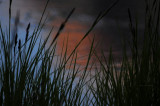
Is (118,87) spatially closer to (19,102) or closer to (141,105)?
(141,105)

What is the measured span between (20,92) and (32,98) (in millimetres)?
188

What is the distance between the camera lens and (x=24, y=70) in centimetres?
143

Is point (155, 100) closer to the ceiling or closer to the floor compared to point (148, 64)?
closer to the floor

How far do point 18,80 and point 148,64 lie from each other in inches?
41.6

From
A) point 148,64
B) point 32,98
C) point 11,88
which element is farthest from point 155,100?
point 11,88

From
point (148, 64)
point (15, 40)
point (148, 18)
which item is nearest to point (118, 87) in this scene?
point (148, 64)

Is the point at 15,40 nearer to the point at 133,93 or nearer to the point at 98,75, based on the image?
the point at 133,93

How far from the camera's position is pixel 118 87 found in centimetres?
188

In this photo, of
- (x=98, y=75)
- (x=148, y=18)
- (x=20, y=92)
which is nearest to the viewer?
(x=20, y=92)

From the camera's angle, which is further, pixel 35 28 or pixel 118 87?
pixel 118 87

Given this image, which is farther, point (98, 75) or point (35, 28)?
point (98, 75)

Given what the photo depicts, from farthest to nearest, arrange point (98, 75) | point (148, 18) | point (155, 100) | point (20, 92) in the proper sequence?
point (98, 75)
point (148, 18)
point (155, 100)
point (20, 92)

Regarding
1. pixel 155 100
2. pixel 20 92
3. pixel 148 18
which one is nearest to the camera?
pixel 20 92

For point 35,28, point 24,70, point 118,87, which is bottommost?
point 118,87
